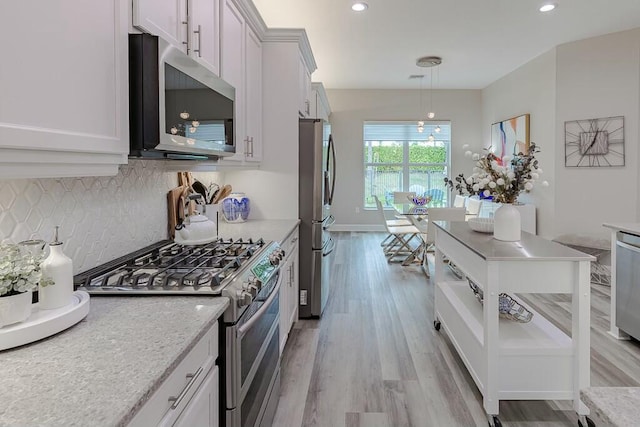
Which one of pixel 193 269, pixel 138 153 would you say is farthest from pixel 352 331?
pixel 138 153

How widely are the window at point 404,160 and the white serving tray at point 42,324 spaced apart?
733 cm

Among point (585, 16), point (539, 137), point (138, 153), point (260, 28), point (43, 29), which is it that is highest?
point (585, 16)

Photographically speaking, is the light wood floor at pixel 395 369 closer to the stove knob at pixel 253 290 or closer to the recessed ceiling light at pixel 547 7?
the stove knob at pixel 253 290

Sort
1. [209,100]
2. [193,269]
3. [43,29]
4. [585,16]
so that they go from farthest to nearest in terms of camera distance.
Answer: [585,16] → [209,100] → [193,269] → [43,29]

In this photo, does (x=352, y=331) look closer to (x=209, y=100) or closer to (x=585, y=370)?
(x=585, y=370)

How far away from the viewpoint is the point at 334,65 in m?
6.23

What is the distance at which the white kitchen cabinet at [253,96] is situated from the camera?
2.85 m

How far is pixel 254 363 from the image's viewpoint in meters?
1.63

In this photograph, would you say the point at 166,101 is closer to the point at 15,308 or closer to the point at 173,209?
the point at 15,308

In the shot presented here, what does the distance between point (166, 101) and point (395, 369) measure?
6.85 feet

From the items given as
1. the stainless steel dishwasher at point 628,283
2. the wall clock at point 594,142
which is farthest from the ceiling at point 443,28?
the stainless steel dishwasher at point 628,283

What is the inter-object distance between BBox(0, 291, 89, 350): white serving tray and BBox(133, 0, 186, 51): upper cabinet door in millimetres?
918

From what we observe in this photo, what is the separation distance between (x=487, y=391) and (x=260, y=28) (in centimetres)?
283

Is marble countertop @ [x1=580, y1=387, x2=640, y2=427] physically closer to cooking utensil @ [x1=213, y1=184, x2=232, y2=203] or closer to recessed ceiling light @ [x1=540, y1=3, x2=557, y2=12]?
cooking utensil @ [x1=213, y1=184, x2=232, y2=203]
